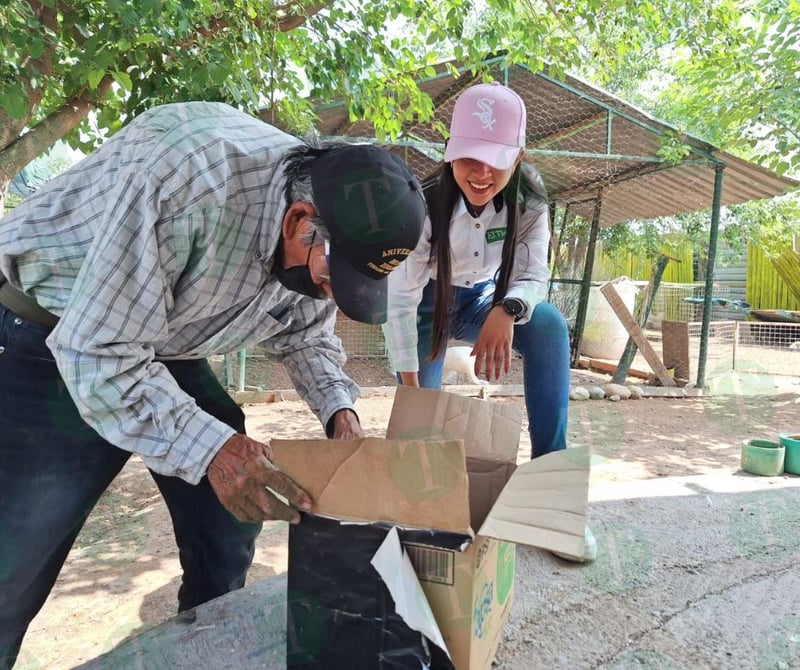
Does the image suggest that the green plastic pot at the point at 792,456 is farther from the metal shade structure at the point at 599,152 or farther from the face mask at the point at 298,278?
the face mask at the point at 298,278

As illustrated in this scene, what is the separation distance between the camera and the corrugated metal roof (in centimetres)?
626

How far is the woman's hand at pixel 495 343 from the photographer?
6.71 ft

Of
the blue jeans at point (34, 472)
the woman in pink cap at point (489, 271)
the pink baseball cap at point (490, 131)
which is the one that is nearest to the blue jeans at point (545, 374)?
the woman in pink cap at point (489, 271)

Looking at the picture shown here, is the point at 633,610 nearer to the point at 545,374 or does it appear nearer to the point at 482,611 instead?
the point at 545,374

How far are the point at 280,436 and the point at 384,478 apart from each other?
389 cm

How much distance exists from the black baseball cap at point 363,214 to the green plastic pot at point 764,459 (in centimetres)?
322

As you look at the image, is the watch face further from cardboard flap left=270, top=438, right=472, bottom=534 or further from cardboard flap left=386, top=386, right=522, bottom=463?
cardboard flap left=270, top=438, right=472, bottom=534

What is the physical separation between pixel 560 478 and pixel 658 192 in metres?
7.85

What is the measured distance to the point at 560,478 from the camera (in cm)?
116

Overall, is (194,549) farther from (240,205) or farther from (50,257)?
(240,205)

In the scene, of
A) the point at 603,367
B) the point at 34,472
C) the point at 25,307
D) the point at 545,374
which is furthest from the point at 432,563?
the point at 603,367

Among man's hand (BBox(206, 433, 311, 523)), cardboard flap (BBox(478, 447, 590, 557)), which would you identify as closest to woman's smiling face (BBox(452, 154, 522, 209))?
cardboard flap (BBox(478, 447, 590, 557))

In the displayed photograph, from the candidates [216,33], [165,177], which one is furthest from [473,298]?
[216,33]

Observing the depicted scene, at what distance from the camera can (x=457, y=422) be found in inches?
58.3
